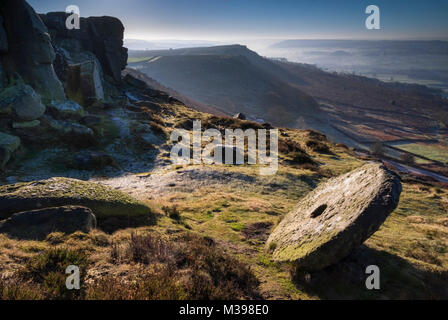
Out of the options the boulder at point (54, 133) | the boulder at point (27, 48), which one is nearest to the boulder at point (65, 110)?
the boulder at point (27, 48)

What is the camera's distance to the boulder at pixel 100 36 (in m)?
44.4

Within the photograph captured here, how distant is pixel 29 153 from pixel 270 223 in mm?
19372

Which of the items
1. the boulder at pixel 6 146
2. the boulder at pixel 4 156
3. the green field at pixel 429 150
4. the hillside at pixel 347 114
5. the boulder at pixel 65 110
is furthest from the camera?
the hillside at pixel 347 114

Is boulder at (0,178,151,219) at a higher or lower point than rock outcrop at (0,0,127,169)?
lower

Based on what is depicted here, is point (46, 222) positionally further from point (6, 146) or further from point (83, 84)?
point (83, 84)

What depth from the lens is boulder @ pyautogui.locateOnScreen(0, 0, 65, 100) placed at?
75.6 ft

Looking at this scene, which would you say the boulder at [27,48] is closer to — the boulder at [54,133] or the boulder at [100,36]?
the boulder at [54,133]

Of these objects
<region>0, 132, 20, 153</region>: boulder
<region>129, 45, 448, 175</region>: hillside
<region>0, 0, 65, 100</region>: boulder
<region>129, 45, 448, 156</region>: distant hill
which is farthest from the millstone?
<region>129, 45, 448, 156</region>: distant hill

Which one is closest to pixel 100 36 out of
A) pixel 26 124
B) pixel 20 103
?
pixel 20 103

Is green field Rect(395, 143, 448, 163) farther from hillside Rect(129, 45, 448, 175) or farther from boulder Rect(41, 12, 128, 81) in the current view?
boulder Rect(41, 12, 128, 81)

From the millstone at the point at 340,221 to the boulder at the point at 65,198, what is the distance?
628cm

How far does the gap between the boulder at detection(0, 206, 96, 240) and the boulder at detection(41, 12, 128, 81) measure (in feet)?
154

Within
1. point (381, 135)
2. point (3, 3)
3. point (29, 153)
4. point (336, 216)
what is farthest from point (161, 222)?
point (381, 135)

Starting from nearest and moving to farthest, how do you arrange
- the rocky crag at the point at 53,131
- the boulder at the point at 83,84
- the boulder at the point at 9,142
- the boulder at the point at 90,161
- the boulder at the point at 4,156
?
the rocky crag at the point at 53,131 < the boulder at the point at 4,156 < the boulder at the point at 9,142 < the boulder at the point at 90,161 < the boulder at the point at 83,84
